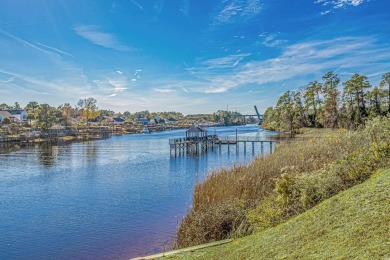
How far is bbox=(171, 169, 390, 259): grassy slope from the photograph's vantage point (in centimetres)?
455

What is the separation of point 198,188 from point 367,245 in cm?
856

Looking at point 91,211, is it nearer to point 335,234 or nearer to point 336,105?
point 335,234

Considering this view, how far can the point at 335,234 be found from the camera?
16.9 ft

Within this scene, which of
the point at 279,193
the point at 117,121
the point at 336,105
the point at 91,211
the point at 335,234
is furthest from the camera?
the point at 117,121

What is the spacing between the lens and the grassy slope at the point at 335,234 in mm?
4547

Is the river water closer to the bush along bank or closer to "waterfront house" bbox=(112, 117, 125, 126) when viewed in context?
the bush along bank

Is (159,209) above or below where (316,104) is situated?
below

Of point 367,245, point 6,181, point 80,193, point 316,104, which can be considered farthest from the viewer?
point 316,104

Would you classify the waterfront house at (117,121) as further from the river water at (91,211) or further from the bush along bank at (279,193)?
the bush along bank at (279,193)

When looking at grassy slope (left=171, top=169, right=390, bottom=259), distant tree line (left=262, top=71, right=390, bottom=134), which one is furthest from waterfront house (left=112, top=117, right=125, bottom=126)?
grassy slope (left=171, top=169, right=390, bottom=259)

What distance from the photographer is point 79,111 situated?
422 ft

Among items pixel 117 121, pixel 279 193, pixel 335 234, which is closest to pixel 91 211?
pixel 279 193

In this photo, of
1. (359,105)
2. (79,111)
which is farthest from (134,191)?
(79,111)

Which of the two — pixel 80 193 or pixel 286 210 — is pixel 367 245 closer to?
pixel 286 210
